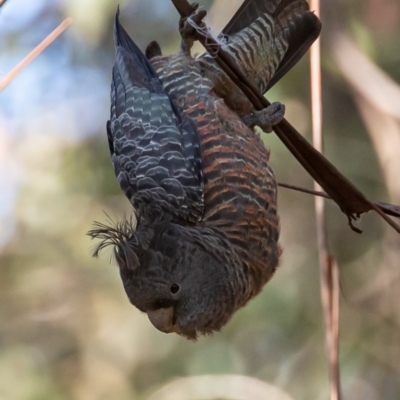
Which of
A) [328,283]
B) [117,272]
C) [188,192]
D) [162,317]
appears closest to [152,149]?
[188,192]

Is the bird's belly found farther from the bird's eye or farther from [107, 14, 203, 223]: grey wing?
the bird's eye

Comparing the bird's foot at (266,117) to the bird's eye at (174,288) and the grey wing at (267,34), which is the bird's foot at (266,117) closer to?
the grey wing at (267,34)

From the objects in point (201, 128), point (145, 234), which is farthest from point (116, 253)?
point (201, 128)

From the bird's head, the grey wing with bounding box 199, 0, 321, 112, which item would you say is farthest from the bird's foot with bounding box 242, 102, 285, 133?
the bird's head

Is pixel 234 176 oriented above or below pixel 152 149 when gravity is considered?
below

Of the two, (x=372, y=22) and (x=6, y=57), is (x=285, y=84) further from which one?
(x=6, y=57)

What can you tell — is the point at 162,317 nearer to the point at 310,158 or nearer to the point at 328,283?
the point at 328,283

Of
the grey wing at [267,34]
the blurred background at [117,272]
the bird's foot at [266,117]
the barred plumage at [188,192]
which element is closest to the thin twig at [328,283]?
the bird's foot at [266,117]
